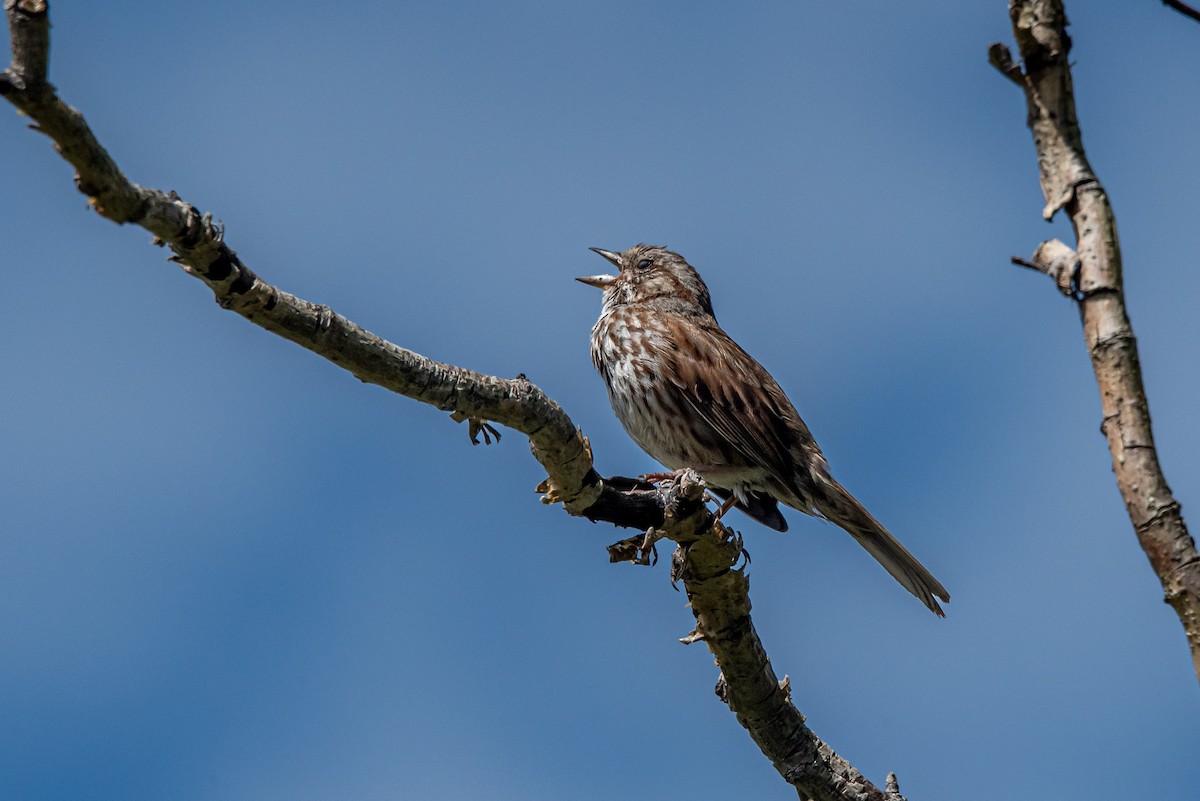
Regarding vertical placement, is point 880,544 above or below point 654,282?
below

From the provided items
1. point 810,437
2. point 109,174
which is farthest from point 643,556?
point 109,174

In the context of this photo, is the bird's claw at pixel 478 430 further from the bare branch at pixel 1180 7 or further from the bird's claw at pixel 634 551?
the bare branch at pixel 1180 7

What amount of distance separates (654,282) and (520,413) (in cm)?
442

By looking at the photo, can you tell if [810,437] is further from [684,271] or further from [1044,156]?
[1044,156]

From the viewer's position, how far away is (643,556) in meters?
5.46

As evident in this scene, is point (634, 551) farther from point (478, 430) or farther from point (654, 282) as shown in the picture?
point (654, 282)

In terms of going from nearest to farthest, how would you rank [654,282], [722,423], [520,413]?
[520,413], [722,423], [654,282]

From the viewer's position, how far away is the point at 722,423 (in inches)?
284

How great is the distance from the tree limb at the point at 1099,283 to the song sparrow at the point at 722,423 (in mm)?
4712

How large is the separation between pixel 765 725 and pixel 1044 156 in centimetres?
392

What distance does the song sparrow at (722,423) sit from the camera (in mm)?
7141

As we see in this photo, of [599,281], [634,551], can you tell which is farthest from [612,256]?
[634,551]

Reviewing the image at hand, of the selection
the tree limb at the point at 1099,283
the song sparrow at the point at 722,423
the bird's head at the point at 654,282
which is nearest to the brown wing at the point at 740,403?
the song sparrow at the point at 722,423

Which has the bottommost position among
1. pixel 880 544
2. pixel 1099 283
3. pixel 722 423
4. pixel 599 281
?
pixel 1099 283
